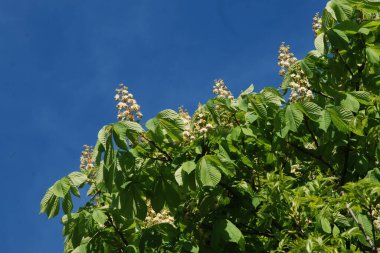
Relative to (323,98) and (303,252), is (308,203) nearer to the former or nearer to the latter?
(303,252)

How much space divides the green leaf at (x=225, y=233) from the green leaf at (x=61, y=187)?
113 cm

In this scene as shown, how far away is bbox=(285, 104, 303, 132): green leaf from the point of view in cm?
412

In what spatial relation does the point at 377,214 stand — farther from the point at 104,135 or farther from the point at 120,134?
the point at 104,135

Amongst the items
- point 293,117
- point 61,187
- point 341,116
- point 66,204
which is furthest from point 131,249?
point 341,116

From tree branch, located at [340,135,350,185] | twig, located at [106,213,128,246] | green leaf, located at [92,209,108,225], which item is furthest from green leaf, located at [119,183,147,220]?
tree branch, located at [340,135,350,185]

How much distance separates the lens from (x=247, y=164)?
4.45 metres

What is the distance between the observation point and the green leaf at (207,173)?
3816mm

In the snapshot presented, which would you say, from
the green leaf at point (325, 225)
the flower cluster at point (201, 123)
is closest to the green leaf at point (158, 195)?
the flower cluster at point (201, 123)

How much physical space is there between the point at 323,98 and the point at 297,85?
339 mm

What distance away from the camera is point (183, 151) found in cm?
419

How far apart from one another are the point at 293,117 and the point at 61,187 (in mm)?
1774

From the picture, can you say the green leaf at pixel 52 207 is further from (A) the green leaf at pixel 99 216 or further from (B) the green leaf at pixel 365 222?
(B) the green leaf at pixel 365 222

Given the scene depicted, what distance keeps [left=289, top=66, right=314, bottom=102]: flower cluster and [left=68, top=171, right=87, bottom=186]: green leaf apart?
1.76m

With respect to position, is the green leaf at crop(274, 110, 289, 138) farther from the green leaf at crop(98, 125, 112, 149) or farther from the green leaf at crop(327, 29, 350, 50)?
the green leaf at crop(98, 125, 112, 149)
